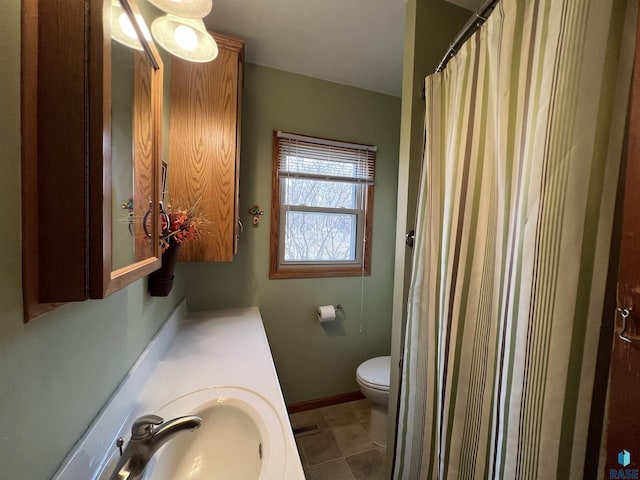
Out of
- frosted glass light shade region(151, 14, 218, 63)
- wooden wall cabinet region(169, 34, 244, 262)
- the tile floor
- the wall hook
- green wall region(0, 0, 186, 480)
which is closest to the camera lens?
green wall region(0, 0, 186, 480)

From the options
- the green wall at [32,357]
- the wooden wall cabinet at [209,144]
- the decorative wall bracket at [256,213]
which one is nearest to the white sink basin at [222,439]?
the green wall at [32,357]

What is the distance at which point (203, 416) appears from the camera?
764 millimetres

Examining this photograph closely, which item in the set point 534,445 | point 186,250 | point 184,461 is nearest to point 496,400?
point 534,445

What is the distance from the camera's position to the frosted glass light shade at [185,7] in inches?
27.6

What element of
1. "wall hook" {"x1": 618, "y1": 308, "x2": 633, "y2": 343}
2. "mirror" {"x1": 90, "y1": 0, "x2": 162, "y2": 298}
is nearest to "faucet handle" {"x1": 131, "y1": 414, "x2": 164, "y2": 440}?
"mirror" {"x1": 90, "y1": 0, "x2": 162, "y2": 298}

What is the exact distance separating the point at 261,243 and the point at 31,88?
1.41 m

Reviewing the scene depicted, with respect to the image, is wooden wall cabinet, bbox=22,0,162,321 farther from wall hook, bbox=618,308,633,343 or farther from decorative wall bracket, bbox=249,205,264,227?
decorative wall bracket, bbox=249,205,264,227

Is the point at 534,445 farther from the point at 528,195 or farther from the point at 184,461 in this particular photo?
the point at 184,461

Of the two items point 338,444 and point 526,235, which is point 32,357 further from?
point 338,444

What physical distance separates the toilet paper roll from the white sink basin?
1029 mm

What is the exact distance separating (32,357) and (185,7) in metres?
0.95

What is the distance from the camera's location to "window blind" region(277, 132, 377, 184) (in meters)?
1.78

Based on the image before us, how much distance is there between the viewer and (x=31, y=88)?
37cm

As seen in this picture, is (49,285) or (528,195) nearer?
(49,285)
